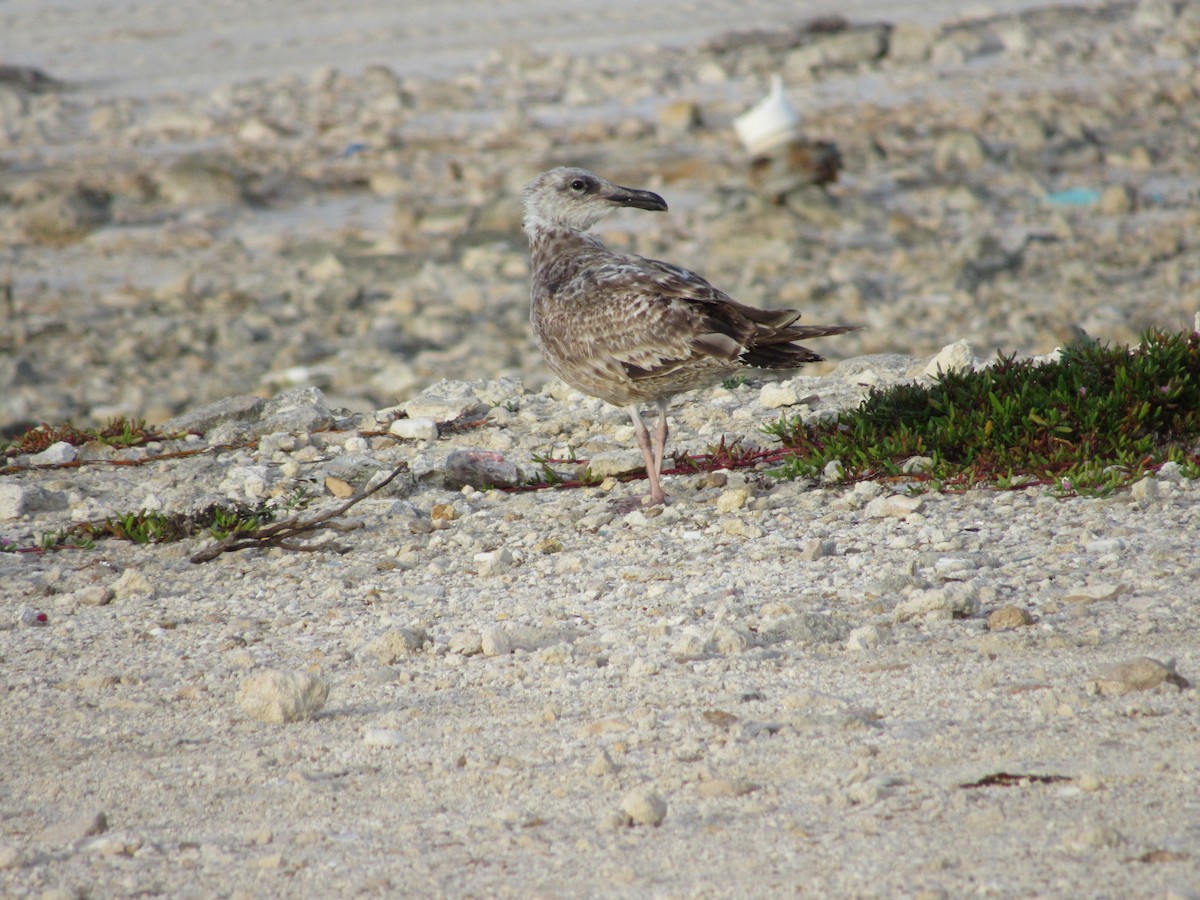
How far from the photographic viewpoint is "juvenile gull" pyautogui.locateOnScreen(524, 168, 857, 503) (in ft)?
21.4

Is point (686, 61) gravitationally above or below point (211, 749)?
above

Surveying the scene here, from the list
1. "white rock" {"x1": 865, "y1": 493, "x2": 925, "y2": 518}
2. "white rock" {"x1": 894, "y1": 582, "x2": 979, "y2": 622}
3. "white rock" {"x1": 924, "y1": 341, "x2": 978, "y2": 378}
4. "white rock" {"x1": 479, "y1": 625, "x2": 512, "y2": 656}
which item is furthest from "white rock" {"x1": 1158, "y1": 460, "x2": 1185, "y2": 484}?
"white rock" {"x1": 479, "y1": 625, "x2": 512, "y2": 656}

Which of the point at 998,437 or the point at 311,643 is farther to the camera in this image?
the point at 998,437

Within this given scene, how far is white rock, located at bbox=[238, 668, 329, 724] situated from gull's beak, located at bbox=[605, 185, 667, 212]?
389 centimetres

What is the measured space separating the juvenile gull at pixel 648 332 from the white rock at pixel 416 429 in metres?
1.26

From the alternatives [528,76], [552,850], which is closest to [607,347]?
[552,850]

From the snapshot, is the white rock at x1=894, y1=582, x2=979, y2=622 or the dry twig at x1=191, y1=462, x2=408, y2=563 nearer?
the white rock at x1=894, y1=582, x2=979, y2=622

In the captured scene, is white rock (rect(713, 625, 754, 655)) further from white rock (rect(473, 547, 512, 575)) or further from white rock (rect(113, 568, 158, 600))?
white rock (rect(113, 568, 158, 600))

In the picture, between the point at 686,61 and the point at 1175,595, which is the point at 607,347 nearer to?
the point at 1175,595

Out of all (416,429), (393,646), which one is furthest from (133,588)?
(416,429)

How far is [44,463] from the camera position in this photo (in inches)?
325

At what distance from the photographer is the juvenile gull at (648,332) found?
21.4ft

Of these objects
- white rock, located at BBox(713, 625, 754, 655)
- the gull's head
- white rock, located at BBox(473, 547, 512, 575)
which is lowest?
white rock, located at BBox(473, 547, 512, 575)

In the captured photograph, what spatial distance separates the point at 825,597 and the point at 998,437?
1875 mm
